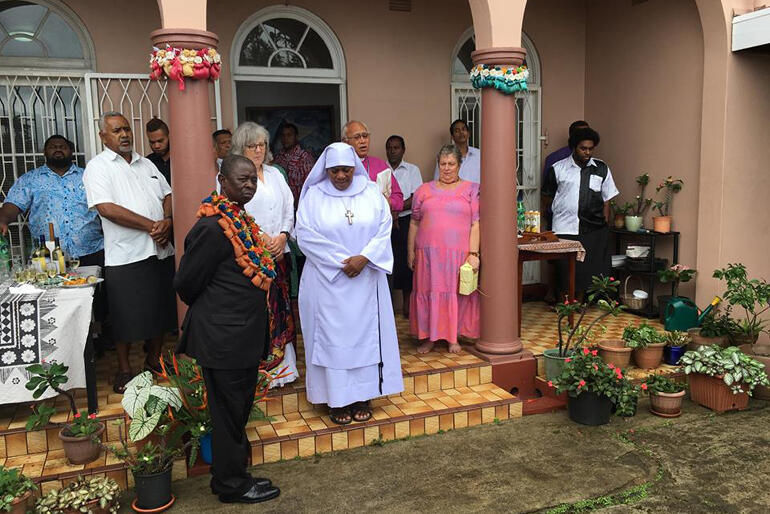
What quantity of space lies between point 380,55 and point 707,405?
15.7 feet

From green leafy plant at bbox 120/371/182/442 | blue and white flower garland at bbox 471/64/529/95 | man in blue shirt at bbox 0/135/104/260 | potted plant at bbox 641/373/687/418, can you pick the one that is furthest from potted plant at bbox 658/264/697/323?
man in blue shirt at bbox 0/135/104/260

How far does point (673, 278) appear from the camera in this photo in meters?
6.91

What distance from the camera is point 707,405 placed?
5.49 metres

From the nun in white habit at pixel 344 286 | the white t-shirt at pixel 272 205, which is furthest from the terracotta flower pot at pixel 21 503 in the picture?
the white t-shirt at pixel 272 205

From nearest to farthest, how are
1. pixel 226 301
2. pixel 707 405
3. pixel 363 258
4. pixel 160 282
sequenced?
1. pixel 226 301
2. pixel 363 258
3. pixel 160 282
4. pixel 707 405

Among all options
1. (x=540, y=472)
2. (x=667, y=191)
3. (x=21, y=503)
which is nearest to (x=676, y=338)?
(x=667, y=191)

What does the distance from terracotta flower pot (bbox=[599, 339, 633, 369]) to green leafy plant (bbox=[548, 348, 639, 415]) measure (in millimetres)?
677

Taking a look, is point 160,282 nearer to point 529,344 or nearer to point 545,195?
point 529,344

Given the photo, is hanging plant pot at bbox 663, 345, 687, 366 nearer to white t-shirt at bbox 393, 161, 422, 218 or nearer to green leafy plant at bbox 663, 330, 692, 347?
green leafy plant at bbox 663, 330, 692, 347

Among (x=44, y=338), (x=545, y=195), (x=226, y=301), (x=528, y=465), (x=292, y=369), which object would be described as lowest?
(x=528, y=465)

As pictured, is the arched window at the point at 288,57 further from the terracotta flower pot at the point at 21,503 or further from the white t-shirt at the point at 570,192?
the terracotta flower pot at the point at 21,503

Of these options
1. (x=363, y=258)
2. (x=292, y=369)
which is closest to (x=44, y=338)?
(x=292, y=369)

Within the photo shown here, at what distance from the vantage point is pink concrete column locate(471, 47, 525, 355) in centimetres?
558

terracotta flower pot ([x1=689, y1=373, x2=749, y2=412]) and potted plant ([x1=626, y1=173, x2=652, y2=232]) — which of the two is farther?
potted plant ([x1=626, y1=173, x2=652, y2=232])
